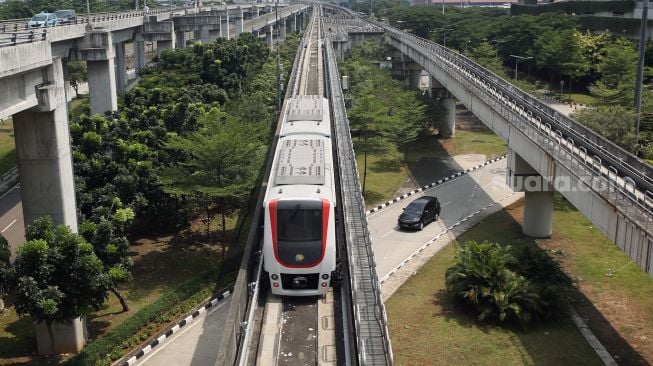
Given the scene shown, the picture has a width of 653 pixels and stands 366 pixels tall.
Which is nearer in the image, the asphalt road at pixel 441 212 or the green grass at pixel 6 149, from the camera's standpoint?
the asphalt road at pixel 441 212

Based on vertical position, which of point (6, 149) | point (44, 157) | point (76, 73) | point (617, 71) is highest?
point (44, 157)

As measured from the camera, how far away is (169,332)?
26062 mm

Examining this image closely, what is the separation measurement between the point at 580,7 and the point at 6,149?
87.0 m

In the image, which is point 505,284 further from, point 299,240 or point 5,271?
point 5,271

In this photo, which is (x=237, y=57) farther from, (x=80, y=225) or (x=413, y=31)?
(x=413, y=31)

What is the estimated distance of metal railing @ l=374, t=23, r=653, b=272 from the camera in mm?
21703

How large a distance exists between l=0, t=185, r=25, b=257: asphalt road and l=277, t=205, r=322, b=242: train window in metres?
18.0

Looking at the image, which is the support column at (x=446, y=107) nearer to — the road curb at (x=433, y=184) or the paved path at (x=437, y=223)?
the road curb at (x=433, y=184)

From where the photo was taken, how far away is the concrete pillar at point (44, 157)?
24.0 m

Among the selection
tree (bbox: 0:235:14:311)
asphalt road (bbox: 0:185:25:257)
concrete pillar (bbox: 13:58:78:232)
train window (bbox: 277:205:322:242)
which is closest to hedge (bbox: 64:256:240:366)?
tree (bbox: 0:235:14:311)

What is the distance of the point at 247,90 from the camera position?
59.4 m

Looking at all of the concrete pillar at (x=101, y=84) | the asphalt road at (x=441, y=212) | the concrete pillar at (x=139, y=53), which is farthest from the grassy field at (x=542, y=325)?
the concrete pillar at (x=139, y=53)

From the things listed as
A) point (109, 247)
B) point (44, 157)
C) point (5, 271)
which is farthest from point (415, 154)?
point (5, 271)

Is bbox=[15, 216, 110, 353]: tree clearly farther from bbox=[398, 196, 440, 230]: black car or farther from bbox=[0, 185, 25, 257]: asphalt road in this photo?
bbox=[398, 196, 440, 230]: black car
